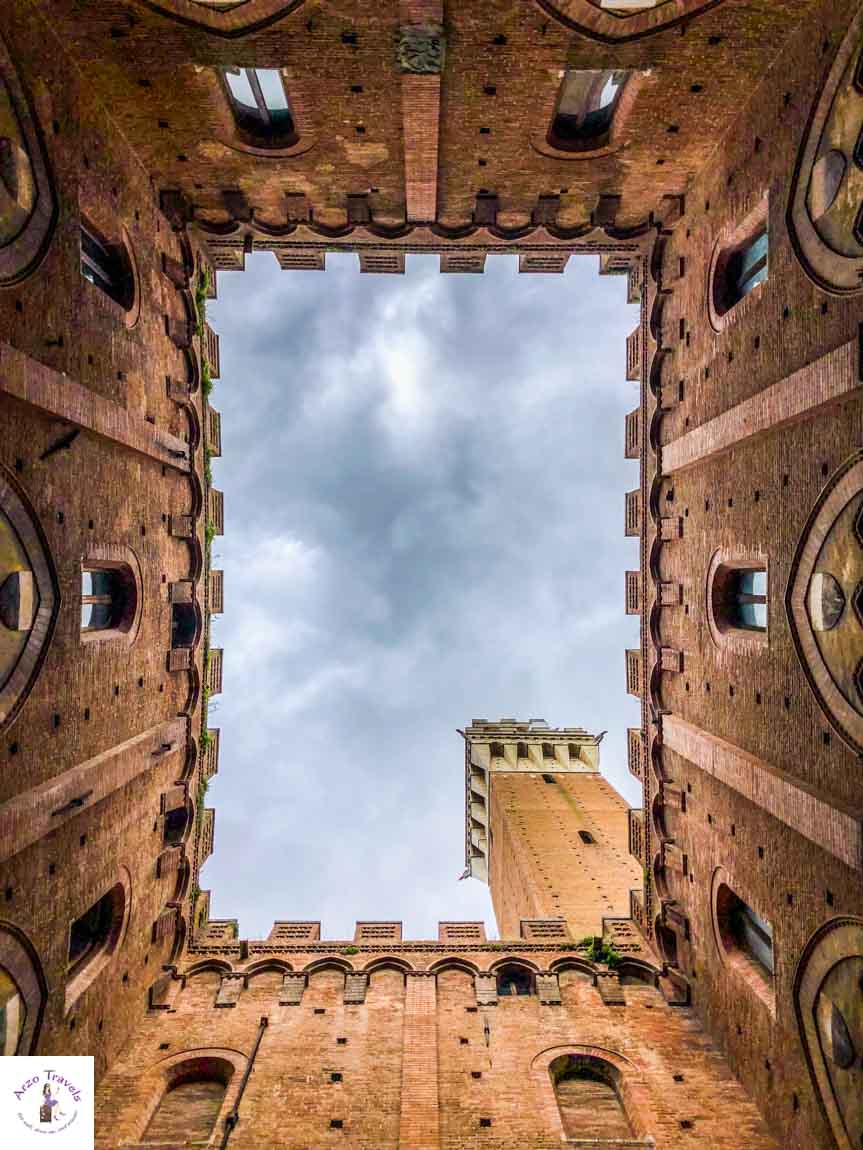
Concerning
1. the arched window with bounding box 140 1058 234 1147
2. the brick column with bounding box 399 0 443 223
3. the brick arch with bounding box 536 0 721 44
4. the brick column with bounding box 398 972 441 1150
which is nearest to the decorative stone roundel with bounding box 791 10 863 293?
the brick arch with bounding box 536 0 721 44

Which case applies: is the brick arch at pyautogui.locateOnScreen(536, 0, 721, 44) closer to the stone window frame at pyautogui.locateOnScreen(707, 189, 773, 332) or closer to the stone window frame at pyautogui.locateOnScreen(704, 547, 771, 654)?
the stone window frame at pyautogui.locateOnScreen(707, 189, 773, 332)

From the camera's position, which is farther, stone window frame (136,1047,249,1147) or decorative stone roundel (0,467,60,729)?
stone window frame (136,1047,249,1147)

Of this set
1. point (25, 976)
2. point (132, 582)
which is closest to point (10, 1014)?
point (25, 976)

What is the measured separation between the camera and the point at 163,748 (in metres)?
15.9

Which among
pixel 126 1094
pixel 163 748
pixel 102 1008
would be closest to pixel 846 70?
pixel 163 748

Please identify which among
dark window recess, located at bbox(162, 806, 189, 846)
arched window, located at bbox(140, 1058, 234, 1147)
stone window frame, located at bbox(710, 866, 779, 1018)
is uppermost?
dark window recess, located at bbox(162, 806, 189, 846)

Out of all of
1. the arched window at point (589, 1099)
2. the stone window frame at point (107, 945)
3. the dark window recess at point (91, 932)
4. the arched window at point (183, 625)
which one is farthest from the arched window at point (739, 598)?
the dark window recess at point (91, 932)

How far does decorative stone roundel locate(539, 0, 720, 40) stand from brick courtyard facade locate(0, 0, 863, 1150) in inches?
2.5

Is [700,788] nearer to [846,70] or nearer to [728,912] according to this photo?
[728,912]

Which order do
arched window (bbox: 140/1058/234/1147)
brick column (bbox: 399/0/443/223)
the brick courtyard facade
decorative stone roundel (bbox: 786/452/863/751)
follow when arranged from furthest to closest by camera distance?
arched window (bbox: 140/1058/234/1147) < brick column (bbox: 399/0/443/223) < the brick courtyard facade < decorative stone roundel (bbox: 786/452/863/751)

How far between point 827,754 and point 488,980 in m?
8.86

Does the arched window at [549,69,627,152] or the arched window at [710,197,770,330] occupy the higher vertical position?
the arched window at [549,69,627,152]

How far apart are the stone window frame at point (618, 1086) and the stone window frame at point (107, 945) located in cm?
771

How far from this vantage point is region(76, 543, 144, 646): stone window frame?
1279 cm
